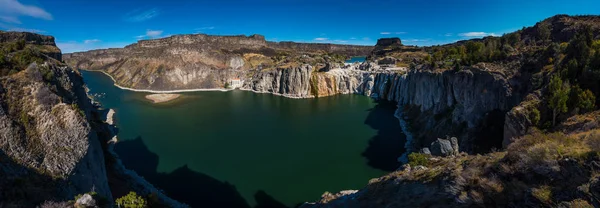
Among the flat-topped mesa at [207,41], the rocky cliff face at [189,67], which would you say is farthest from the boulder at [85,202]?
the flat-topped mesa at [207,41]

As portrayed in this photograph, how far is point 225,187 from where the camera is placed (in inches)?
1233

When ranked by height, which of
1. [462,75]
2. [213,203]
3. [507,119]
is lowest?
[213,203]

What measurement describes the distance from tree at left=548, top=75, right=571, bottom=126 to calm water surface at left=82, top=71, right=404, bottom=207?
17742mm

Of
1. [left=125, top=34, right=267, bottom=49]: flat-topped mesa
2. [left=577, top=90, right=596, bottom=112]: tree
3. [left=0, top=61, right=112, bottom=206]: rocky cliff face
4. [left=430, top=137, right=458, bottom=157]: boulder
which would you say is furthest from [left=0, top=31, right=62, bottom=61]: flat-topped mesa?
[left=577, top=90, right=596, bottom=112]: tree

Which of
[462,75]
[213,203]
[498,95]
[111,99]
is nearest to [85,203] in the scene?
[213,203]

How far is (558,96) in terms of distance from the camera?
75.4ft

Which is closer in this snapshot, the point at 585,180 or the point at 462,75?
the point at 585,180

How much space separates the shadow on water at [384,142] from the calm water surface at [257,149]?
146 millimetres

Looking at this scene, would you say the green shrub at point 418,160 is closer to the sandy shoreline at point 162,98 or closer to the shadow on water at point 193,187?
the shadow on water at point 193,187

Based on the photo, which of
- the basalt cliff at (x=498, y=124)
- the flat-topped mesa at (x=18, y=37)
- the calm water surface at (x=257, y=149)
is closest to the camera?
the basalt cliff at (x=498, y=124)

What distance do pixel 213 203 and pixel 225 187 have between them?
115 inches

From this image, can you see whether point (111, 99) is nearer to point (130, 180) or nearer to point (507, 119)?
point (130, 180)

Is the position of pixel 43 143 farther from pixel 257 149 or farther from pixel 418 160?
pixel 418 160

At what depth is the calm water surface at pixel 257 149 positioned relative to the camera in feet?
102
